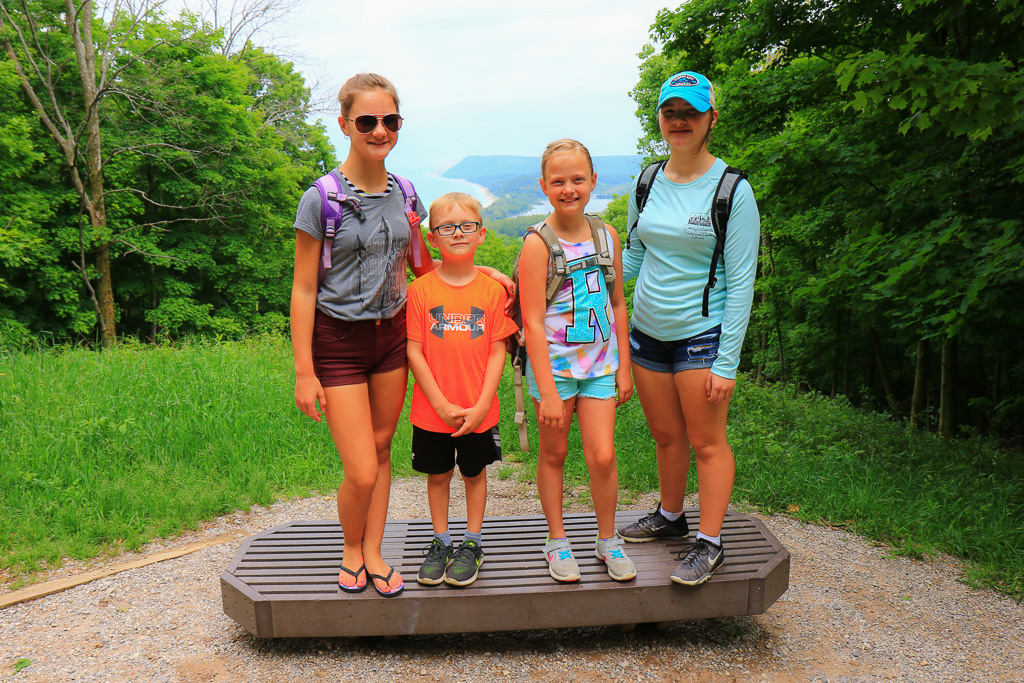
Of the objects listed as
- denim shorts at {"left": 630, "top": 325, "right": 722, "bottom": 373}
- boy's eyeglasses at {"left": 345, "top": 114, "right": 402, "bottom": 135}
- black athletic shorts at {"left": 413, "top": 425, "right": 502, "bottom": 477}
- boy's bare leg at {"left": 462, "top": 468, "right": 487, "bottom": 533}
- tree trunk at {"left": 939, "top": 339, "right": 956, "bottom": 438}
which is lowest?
tree trunk at {"left": 939, "top": 339, "right": 956, "bottom": 438}

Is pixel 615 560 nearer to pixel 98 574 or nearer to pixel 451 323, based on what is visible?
pixel 451 323

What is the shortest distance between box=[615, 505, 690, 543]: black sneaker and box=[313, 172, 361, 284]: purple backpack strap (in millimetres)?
2079

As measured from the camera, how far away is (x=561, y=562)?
3100 mm

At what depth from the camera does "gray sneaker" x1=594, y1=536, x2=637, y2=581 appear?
3.04 meters

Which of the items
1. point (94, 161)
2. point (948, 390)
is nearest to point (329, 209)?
point (948, 390)

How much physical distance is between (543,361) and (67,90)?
20404 mm

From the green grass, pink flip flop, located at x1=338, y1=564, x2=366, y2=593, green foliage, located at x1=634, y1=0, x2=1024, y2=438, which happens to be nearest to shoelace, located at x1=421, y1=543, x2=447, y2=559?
pink flip flop, located at x1=338, y1=564, x2=366, y2=593

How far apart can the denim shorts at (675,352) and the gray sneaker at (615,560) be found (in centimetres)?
86

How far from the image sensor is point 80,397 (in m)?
6.48

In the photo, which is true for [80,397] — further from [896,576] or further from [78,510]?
[896,576]

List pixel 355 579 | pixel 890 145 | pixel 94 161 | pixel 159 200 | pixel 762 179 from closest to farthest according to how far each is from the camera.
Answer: pixel 355 579, pixel 890 145, pixel 762 179, pixel 94 161, pixel 159 200

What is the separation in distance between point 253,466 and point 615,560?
3.65 m

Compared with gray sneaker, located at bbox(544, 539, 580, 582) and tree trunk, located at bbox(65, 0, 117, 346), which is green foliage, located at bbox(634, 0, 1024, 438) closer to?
gray sneaker, located at bbox(544, 539, 580, 582)

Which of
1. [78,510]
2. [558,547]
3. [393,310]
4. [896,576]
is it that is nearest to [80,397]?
[78,510]
